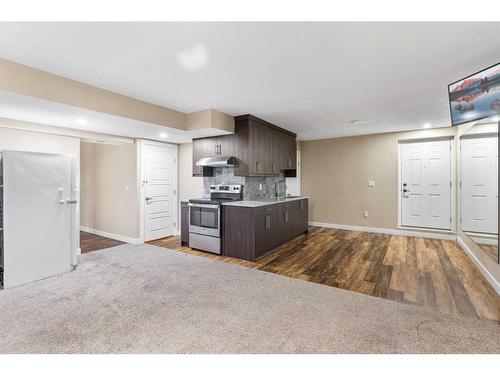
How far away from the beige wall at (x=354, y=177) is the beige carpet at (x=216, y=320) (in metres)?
3.75

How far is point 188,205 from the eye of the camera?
4.65 meters

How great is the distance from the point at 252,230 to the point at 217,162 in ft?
4.69

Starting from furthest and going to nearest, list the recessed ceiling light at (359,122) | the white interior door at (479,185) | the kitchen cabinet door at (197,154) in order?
the kitchen cabinet door at (197,154)
the recessed ceiling light at (359,122)
the white interior door at (479,185)

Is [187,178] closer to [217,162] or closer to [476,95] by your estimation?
[217,162]

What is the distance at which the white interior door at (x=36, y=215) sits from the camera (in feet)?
9.68

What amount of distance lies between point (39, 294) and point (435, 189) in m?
6.96

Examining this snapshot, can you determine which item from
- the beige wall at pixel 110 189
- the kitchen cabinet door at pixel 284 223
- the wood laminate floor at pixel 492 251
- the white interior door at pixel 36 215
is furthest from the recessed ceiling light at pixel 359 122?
the white interior door at pixel 36 215

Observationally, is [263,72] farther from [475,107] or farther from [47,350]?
[47,350]

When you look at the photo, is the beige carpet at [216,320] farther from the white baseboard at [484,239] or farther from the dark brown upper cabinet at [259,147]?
the dark brown upper cabinet at [259,147]

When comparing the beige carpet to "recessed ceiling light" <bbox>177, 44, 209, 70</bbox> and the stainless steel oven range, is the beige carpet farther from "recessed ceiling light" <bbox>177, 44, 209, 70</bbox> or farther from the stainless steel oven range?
"recessed ceiling light" <bbox>177, 44, 209, 70</bbox>

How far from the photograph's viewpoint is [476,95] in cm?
254

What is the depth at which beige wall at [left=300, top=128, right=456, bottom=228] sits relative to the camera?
5.72m

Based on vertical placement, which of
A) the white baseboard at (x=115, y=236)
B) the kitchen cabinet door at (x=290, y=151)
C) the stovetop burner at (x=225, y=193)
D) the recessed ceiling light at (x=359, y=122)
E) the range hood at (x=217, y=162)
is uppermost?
the recessed ceiling light at (x=359, y=122)

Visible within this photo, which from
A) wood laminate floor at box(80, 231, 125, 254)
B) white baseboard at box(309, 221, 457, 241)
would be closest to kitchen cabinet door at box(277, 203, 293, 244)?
white baseboard at box(309, 221, 457, 241)
